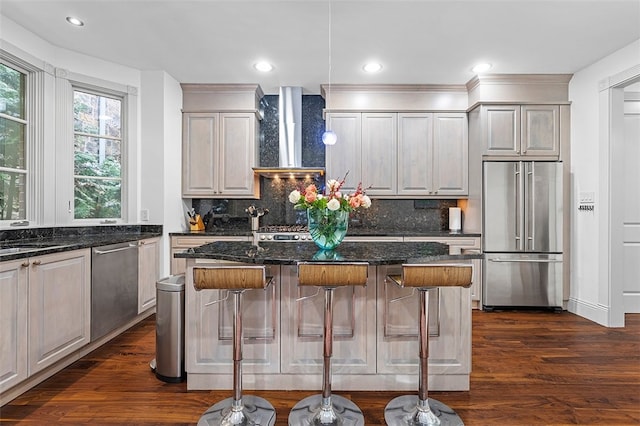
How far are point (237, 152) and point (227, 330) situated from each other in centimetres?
259

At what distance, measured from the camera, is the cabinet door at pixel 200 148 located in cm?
421

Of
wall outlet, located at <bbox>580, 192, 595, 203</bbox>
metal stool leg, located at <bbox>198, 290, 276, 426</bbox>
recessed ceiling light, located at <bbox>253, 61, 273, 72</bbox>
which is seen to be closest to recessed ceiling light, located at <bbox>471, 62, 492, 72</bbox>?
wall outlet, located at <bbox>580, 192, 595, 203</bbox>

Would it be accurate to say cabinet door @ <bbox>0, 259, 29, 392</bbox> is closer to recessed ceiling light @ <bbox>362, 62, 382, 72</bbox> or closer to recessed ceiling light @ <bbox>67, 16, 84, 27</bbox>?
recessed ceiling light @ <bbox>67, 16, 84, 27</bbox>

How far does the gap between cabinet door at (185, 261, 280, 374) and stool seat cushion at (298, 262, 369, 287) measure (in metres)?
0.49

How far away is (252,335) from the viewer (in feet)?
7.19

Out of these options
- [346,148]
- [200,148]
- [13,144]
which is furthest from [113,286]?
[346,148]

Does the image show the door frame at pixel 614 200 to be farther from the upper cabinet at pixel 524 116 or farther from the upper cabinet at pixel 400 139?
the upper cabinet at pixel 400 139

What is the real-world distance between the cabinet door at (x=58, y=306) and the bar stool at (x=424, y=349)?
2.33 m

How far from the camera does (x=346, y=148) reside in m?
4.26

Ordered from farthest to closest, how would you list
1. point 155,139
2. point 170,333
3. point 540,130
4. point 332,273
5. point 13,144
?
point 540,130 → point 155,139 → point 13,144 → point 170,333 → point 332,273

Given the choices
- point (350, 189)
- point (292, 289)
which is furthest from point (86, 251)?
point (350, 189)

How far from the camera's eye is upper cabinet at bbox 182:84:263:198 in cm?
420

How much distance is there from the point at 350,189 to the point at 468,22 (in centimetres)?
217

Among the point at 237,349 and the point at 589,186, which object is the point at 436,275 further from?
the point at 589,186
